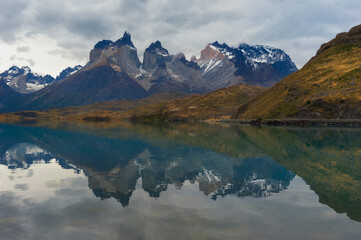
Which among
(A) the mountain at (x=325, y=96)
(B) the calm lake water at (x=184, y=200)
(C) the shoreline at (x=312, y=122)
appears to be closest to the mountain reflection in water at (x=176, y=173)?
(B) the calm lake water at (x=184, y=200)

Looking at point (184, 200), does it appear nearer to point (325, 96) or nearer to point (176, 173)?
point (176, 173)

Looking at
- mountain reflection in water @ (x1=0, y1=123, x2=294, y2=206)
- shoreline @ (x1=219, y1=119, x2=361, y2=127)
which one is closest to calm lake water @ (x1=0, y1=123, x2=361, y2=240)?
A: mountain reflection in water @ (x1=0, y1=123, x2=294, y2=206)

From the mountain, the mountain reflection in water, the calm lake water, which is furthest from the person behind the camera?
the mountain

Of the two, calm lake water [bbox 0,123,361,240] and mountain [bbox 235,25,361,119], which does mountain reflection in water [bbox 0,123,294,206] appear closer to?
calm lake water [bbox 0,123,361,240]

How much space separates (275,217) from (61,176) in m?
26.6

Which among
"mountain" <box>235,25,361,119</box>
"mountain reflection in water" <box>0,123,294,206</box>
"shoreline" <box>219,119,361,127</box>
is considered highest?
"mountain" <box>235,25,361,119</box>

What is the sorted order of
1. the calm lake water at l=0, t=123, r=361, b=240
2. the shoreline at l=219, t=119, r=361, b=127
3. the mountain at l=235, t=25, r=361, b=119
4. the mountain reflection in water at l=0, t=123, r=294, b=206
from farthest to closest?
the mountain at l=235, t=25, r=361, b=119
the shoreline at l=219, t=119, r=361, b=127
the mountain reflection in water at l=0, t=123, r=294, b=206
the calm lake water at l=0, t=123, r=361, b=240

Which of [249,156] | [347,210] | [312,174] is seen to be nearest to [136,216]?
[347,210]

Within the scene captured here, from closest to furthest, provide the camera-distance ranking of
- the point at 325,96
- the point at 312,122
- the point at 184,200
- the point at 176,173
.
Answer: the point at 184,200 → the point at 176,173 → the point at 312,122 → the point at 325,96

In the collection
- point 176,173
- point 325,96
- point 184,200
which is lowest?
point 176,173

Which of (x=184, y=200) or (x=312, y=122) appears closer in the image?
(x=184, y=200)

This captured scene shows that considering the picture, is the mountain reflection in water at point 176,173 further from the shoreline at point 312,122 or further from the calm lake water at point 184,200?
the shoreline at point 312,122

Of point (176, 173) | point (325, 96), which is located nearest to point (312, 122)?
point (325, 96)

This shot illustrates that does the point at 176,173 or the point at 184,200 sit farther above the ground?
the point at 184,200
